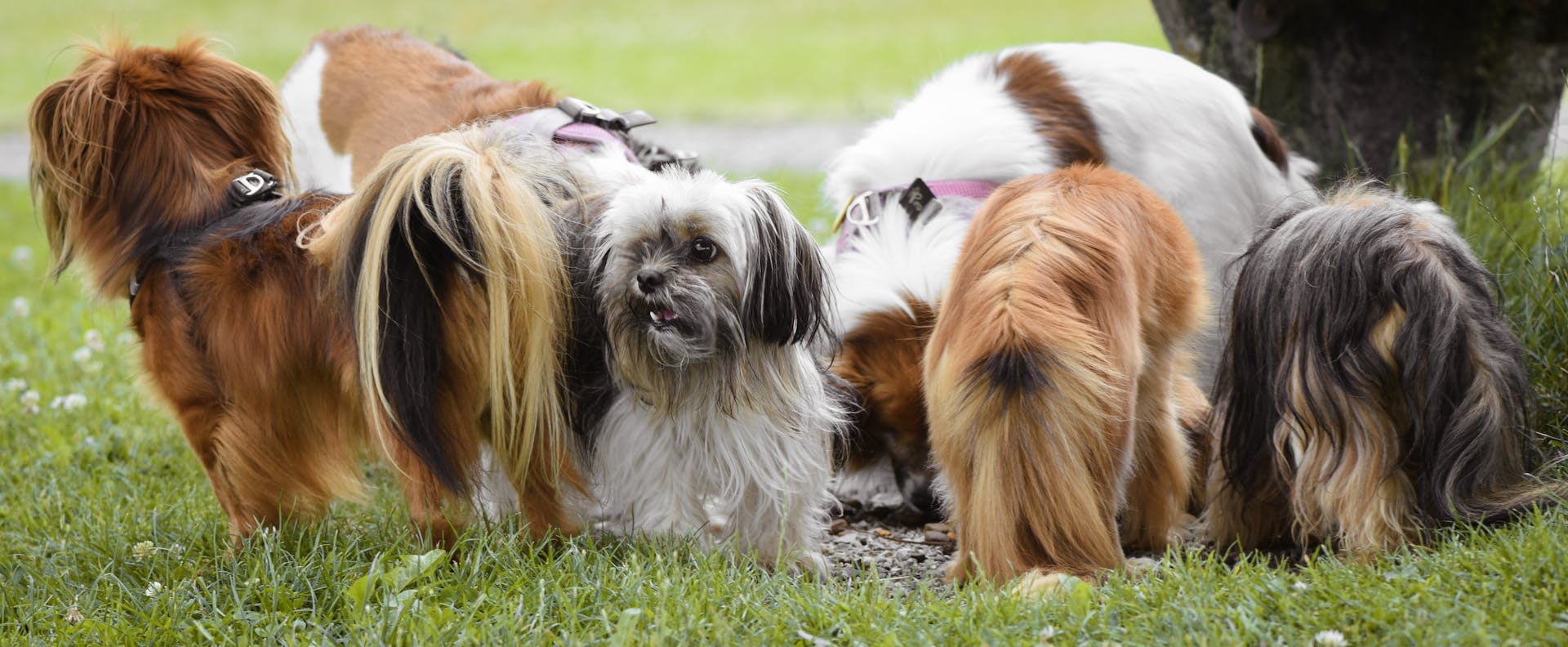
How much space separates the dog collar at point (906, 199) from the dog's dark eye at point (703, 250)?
3.37ft

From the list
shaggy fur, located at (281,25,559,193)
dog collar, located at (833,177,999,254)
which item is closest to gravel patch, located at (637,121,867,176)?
shaggy fur, located at (281,25,559,193)

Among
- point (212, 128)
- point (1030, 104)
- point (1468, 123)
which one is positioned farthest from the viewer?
point (1468, 123)

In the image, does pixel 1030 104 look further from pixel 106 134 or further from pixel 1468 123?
pixel 106 134

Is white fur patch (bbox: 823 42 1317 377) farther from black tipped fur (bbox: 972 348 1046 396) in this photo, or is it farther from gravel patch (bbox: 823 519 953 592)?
black tipped fur (bbox: 972 348 1046 396)

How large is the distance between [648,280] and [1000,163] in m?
1.63

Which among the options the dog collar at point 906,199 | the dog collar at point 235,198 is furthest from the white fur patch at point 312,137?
the dog collar at point 906,199

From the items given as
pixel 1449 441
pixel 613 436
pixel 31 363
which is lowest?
pixel 31 363

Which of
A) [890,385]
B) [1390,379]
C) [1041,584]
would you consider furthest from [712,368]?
[1390,379]

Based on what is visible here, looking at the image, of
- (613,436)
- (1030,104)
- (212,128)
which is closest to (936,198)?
(1030,104)

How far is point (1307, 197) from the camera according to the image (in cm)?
366

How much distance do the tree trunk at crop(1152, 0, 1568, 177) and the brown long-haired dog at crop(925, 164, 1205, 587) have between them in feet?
7.63

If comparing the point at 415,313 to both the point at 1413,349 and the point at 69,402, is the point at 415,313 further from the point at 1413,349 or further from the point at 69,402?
the point at 69,402

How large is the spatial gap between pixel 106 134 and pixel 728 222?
1.84 meters

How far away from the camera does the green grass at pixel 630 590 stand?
2.77 meters
